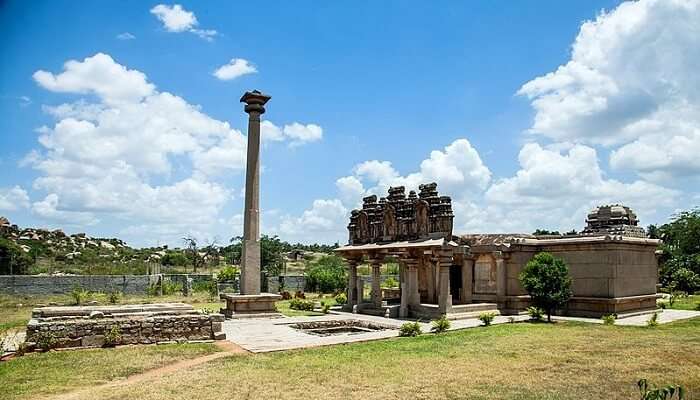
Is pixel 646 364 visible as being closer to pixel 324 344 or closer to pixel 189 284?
pixel 324 344

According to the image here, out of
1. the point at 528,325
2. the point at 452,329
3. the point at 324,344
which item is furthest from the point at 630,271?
Result: the point at 324,344

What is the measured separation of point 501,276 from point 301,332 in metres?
8.92

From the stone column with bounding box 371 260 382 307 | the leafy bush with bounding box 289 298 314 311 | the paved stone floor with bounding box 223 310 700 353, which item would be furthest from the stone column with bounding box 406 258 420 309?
the leafy bush with bounding box 289 298 314 311

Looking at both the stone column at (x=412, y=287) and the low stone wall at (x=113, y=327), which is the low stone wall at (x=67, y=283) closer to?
the low stone wall at (x=113, y=327)

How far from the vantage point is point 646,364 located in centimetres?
1088

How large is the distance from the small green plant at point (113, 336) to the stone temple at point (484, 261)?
10.2 metres

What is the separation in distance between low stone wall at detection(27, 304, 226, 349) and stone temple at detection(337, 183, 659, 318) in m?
8.19

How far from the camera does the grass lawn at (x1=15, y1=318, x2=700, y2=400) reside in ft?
29.3

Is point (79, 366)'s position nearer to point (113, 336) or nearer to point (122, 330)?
point (113, 336)

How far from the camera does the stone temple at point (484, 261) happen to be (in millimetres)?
19812

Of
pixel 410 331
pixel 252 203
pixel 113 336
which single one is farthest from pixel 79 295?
pixel 410 331

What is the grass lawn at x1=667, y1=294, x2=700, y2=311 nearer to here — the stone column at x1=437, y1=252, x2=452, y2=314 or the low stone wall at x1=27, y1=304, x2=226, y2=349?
the stone column at x1=437, y1=252, x2=452, y2=314

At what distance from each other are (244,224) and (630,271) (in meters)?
14.9

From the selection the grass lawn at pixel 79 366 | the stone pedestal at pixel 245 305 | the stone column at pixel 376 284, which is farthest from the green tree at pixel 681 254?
the grass lawn at pixel 79 366
